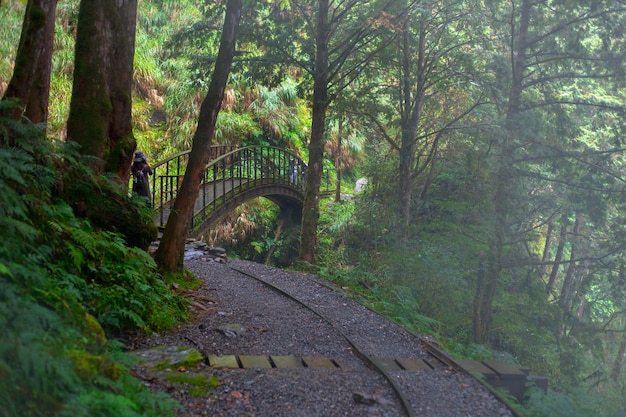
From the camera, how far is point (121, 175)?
8.48 meters

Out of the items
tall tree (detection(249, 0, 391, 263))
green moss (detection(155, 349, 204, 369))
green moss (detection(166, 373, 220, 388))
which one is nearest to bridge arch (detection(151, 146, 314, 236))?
tall tree (detection(249, 0, 391, 263))

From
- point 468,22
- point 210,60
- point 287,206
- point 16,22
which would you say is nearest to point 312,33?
point 210,60

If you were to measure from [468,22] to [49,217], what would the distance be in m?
13.2

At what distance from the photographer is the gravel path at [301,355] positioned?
5258 mm

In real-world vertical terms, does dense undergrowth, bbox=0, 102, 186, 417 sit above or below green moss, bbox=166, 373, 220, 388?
above

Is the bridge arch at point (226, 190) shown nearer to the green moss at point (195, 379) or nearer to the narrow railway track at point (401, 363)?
A: the narrow railway track at point (401, 363)

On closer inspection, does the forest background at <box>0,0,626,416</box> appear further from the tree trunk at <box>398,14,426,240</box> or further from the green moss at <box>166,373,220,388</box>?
the green moss at <box>166,373,220,388</box>

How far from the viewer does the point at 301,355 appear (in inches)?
276

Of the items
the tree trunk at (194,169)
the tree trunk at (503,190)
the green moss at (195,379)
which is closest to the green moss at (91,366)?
the green moss at (195,379)

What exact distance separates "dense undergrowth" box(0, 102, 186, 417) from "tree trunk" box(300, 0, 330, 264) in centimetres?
749

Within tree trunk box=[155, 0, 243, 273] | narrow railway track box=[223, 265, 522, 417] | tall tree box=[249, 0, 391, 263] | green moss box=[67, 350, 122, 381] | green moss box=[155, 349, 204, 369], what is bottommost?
narrow railway track box=[223, 265, 522, 417]

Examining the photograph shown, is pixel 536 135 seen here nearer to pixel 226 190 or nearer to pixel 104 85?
pixel 226 190

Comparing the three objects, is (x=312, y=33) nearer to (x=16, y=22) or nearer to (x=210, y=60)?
(x=210, y=60)

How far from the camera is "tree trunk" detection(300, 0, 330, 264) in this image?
47.5 feet
